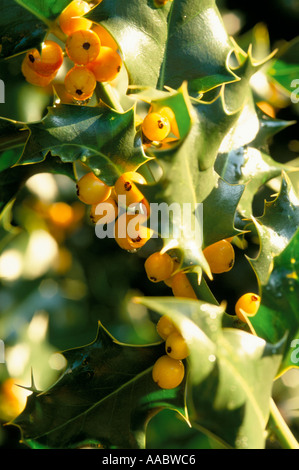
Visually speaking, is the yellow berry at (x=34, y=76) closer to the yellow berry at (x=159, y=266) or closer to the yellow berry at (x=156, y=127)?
the yellow berry at (x=156, y=127)

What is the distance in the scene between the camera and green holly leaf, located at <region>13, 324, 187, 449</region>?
2.75ft

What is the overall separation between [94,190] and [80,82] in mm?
156

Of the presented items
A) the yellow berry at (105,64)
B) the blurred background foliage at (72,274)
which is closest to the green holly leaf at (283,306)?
the yellow berry at (105,64)

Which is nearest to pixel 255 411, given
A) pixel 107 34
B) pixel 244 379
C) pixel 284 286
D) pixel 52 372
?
pixel 244 379

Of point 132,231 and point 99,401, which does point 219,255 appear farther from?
point 99,401

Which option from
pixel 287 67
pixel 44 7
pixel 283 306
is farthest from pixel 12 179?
pixel 287 67

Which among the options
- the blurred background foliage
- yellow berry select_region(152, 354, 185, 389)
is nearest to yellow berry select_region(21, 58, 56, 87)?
the blurred background foliage

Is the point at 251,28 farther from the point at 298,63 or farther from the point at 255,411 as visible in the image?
the point at 255,411

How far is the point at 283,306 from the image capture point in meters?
0.71

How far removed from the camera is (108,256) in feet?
4.25

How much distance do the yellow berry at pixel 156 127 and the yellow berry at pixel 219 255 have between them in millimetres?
183

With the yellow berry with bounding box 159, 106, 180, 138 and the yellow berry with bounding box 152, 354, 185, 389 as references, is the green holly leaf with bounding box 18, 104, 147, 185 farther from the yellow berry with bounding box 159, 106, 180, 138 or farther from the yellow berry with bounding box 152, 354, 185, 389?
the yellow berry with bounding box 152, 354, 185, 389

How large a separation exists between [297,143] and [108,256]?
54cm
